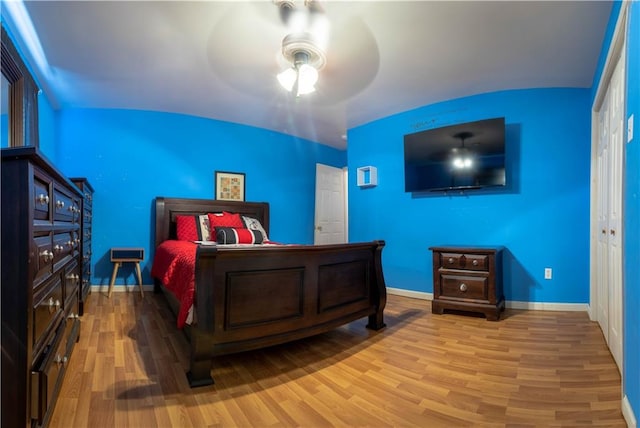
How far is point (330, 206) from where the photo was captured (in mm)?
5508

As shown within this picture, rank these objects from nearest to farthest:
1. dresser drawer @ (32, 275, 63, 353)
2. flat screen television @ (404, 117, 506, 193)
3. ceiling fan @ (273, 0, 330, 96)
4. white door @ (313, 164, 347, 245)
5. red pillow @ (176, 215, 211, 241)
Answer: dresser drawer @ (32, 275, 63, 353)
ceiling fan @ (273, 0, 330, 96)
flat screen television @ (404, 117, 506, 193)
red pillow @ (176, 215, 211, 241)
white door @ (313, 164, 347, 245)

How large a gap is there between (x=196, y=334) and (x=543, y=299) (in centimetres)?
330

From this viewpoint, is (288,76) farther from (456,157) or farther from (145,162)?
(145,162)

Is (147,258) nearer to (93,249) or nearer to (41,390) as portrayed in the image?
(93,249)

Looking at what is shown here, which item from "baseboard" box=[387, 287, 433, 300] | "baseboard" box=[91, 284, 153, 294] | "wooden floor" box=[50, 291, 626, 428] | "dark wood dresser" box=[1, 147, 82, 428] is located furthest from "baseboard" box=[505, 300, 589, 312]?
"baseboard" box=[91, 284, 153, 294]

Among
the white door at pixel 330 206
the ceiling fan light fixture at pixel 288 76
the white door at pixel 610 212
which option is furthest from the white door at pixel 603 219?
the white door at pixel 330 206

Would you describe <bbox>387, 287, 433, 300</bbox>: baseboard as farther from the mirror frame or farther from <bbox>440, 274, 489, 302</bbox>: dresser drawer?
the mirror frame

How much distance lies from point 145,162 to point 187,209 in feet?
2.67

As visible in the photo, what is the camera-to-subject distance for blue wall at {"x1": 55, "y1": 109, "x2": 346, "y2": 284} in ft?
12.1

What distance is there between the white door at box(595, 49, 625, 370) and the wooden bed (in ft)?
5.10

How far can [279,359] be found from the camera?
6.38ft

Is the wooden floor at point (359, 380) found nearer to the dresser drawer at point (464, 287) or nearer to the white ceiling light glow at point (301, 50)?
the dresser drawer at point (464, 287)

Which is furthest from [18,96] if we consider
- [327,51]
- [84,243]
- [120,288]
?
[327,51]

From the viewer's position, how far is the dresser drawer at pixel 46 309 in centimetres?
104
